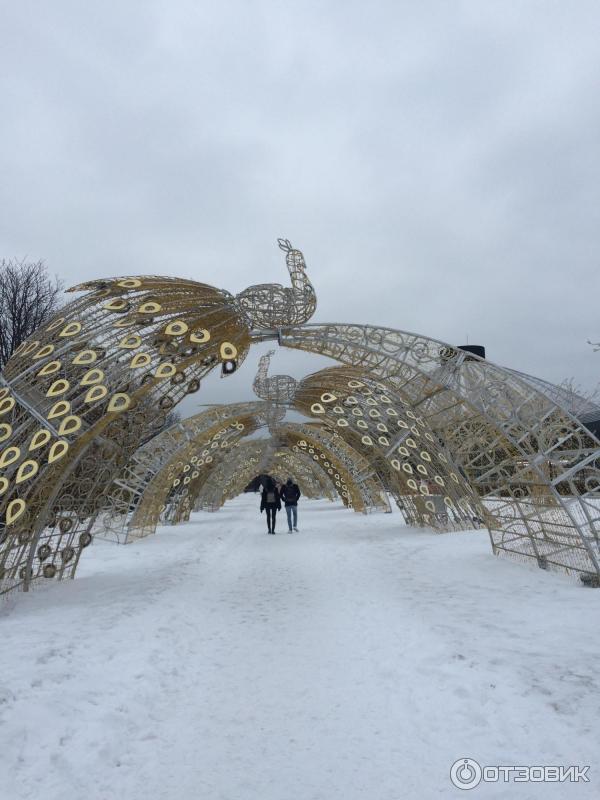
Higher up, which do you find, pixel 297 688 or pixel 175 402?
pixel 175 402

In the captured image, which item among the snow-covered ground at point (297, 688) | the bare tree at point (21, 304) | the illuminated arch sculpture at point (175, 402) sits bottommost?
the snow-covered ground at point (297, 688)

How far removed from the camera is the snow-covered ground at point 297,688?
3248 mm

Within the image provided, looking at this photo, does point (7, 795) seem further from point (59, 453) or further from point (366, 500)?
point (366, 500)

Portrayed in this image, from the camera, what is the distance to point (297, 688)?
15.0 ft

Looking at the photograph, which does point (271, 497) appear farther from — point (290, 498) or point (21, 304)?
point (21, 304)

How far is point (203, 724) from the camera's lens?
396 cm

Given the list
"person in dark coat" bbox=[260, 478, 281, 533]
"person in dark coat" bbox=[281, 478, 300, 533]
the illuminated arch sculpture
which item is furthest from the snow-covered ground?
"person in dark coat" bbox=[281, 478, 300, 533]

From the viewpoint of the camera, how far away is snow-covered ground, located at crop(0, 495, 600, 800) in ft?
10.7

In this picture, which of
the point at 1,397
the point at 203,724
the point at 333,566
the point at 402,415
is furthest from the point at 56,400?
the point at 402,415

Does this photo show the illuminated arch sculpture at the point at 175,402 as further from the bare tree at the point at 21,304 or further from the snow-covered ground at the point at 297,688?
the bare tree at the point at 21,304

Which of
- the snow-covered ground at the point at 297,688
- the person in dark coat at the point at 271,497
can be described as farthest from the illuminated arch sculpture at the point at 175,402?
the person in dark coat at the point at 271,497

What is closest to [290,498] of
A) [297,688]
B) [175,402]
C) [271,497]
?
[271,497]

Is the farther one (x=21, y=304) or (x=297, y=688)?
(x=21, y=304)

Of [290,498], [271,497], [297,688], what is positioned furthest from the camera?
[290,498]
